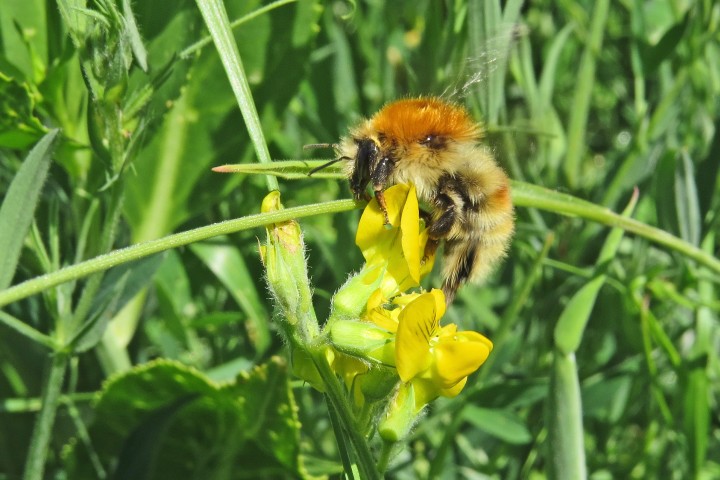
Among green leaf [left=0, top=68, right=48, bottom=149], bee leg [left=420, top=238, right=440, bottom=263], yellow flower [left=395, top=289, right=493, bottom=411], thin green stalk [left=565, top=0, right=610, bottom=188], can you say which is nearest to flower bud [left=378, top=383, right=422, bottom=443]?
yellow flower [left=395, top=289, right=493, bottom=411]

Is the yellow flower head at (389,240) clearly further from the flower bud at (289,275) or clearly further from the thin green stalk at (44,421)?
the thin green stalk at (44,421)

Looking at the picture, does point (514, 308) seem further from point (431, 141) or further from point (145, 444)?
point (145, 444)

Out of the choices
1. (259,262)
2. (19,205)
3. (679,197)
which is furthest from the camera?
(259,262)

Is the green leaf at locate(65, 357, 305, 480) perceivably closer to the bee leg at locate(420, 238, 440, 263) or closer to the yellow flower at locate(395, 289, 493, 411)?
the bee leg at locate(420, 238, 440, 263)

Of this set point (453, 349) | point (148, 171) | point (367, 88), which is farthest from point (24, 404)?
point (367, 88)

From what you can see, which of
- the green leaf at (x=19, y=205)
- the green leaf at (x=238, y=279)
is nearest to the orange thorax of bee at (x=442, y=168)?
the green leaf at (x=19, y=205)

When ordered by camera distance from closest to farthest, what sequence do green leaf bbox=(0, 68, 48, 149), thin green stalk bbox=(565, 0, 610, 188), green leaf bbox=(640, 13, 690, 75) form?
green leaf bbox=(0, 68, 48, 149)
green leaf bbox=(640, 13, 690, 75)
thin green stalk bbox=(565, 0, 610, 188)

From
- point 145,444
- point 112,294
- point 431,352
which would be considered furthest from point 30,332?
point 431,352
